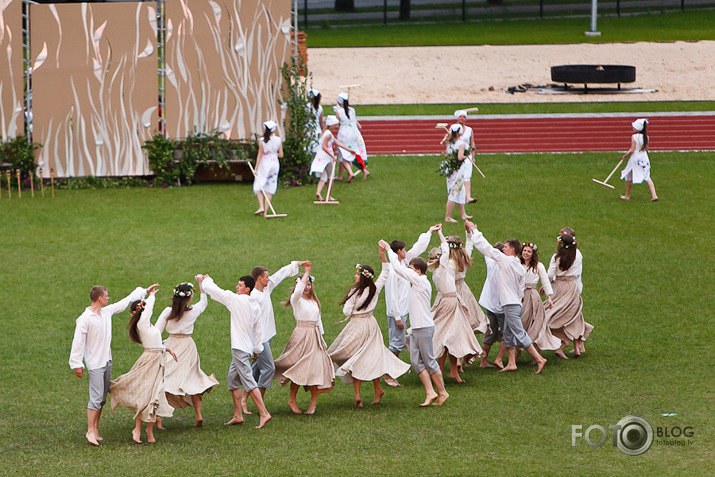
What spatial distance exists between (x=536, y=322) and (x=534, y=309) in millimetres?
155

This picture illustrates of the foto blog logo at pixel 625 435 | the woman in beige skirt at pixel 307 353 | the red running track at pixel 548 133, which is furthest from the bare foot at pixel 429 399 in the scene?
the red running track at pixel 548 133

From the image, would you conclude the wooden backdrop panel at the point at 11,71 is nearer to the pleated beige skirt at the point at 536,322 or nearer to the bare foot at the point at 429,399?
the pleated beige skirt at the point at 536,322

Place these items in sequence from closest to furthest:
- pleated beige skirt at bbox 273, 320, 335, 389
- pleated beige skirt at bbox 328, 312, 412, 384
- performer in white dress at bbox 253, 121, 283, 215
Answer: pleated beige skirt at bbox 273, 320, 335, 389 < pleated beige skirt at bbox 328, 312, 412, 384 < performer in white dress at bbox 253, 121, 283, 215

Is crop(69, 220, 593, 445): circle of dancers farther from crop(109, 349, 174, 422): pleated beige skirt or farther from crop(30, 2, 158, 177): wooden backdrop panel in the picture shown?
crop(30, 2, 158, 177): wooden backdrop panel

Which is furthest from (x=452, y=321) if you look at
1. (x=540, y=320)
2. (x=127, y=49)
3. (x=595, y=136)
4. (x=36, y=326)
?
(x=595, y=136)

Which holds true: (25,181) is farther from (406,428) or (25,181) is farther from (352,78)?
(352,78)

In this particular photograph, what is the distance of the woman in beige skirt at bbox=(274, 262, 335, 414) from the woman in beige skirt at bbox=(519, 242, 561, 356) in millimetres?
2751

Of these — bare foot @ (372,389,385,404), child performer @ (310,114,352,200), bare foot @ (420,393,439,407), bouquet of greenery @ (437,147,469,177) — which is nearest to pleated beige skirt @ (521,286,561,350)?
bare foot @ (420,393,439,407)

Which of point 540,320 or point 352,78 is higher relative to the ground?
point 352,78

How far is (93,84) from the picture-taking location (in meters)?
19.1

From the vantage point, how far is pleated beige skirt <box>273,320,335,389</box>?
9312 mm

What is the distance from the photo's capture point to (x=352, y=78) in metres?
31.3

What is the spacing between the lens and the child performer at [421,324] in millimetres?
9625

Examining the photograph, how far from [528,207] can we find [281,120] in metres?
5.74
